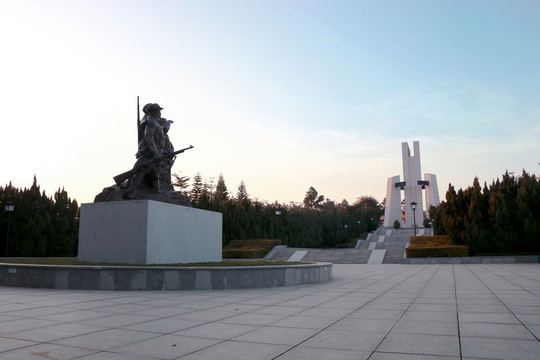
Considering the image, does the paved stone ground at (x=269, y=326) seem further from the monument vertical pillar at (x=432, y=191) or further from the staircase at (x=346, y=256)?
the monument vertical pillar at (x=432, y=191)

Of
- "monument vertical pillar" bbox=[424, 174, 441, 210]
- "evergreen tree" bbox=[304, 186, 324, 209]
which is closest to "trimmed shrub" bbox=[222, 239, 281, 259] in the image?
"monument vertical pillar" bbox=[424, 174, 441, 210]


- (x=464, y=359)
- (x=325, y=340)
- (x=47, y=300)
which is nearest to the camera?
(x=464, y=359)

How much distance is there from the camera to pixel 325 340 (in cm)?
434

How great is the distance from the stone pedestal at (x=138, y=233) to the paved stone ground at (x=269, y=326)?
2.49 metres

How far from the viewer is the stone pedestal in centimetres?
1060

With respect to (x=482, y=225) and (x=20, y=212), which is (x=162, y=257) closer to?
(x=20, y=212)

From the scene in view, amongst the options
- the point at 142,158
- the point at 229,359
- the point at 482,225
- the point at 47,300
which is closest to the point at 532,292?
the point at 229,359

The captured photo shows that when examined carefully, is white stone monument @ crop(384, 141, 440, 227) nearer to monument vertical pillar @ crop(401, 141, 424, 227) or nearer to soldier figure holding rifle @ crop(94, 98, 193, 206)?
monument vertical pillar @ crop(401, 141, 424, 227)

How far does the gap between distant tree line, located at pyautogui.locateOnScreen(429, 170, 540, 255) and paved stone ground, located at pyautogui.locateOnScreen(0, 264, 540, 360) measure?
17.1 metres

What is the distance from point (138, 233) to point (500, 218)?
21.3 metres

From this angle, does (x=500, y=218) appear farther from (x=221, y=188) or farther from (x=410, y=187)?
(x=221, y=188)

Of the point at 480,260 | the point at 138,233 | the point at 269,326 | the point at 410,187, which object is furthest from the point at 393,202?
the point at 269,326

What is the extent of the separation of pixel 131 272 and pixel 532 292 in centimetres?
861

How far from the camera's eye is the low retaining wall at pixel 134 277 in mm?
8984
